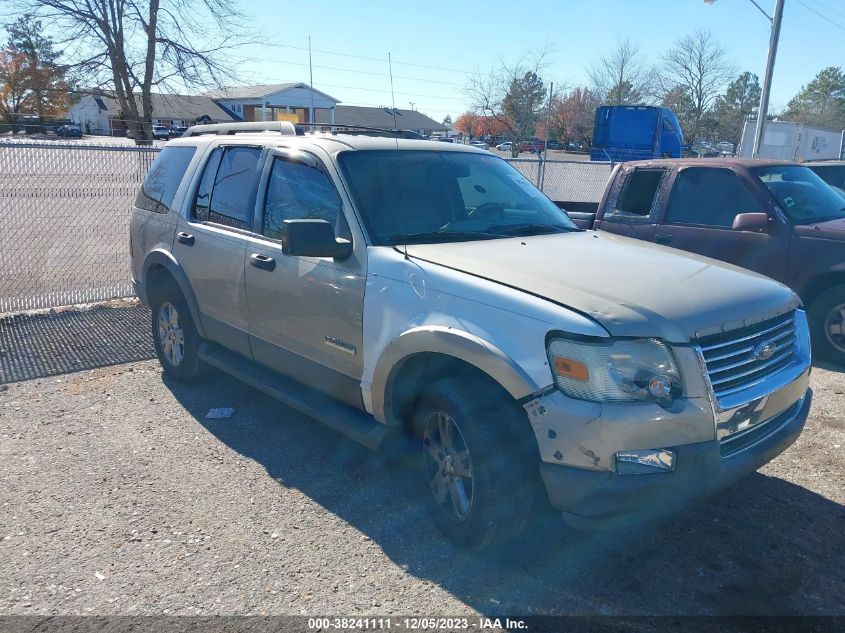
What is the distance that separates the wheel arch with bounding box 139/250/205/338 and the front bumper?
327cm

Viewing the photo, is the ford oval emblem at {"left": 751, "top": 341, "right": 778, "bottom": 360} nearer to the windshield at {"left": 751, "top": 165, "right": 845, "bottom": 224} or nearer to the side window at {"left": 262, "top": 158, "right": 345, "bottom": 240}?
the side window at {"left": 262, "top": 158, "right": 345, "bottom": 240}

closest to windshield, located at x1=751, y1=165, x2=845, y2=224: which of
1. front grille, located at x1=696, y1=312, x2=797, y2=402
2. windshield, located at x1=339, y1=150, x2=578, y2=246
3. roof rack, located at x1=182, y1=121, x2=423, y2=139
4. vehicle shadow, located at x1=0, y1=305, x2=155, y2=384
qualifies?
windshield, located at x1=339, y1=150, x2=578, y2=246

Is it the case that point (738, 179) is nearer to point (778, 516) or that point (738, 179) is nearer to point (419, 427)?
point (778, 516)

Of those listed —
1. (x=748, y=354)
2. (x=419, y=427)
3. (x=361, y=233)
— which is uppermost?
(x=361, y=233)

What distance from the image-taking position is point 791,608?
2.99 meters

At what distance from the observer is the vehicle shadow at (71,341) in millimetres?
6129

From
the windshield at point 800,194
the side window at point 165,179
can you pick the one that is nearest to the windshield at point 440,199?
the side window at point 165,179

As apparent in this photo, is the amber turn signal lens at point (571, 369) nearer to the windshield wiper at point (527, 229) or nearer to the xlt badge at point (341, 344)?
the xlt badge at point (341, 344)

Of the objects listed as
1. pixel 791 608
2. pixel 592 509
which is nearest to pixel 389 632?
pixel 592 509

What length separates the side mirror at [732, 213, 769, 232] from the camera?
641 cm

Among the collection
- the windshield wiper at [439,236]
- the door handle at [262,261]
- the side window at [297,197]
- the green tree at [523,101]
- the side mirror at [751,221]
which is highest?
the green tree at [523,101]

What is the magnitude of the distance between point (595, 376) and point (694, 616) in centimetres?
114

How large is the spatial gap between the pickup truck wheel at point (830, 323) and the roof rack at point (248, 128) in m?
5.00

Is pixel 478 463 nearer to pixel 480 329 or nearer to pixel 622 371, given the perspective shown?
pixel 480 329
